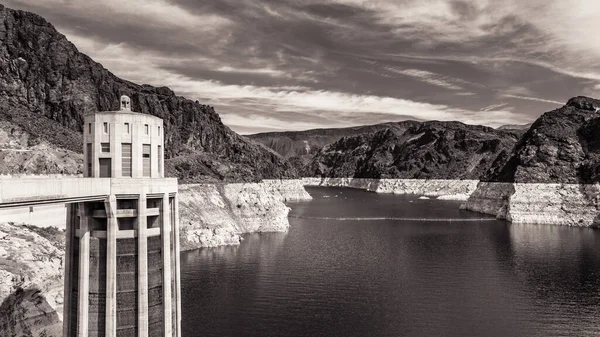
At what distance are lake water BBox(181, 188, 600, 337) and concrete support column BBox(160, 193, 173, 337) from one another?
755 inches

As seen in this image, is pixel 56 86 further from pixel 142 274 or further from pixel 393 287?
pixel 142 274

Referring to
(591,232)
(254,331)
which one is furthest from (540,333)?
(591,232)

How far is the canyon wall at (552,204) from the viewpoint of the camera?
13400 centimetres

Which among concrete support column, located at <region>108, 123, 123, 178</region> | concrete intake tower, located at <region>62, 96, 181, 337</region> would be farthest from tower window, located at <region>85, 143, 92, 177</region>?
concrete support column, located at <region>108, 123, 123, 178</region>

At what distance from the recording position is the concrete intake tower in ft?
76.3

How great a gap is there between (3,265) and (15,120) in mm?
77608

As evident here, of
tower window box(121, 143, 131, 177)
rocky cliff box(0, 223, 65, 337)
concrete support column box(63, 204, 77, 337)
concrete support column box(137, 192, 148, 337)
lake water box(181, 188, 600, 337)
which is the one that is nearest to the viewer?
concrete support column box(137, 192, 148, 337)

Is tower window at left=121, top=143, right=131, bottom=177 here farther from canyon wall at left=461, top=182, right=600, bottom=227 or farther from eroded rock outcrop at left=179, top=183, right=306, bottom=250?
canyon wall at left=461, top=182, right=600, bottom=227

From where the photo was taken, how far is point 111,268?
→ 23.1 metres

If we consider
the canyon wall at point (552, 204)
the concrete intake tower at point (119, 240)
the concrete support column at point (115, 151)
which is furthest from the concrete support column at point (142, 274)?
the canyon wall at point (552, 204)

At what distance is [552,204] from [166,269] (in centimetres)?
14671

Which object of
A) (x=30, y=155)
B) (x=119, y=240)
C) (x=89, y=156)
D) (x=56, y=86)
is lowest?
(x=119, y=240)

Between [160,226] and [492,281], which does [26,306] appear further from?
[492,281]

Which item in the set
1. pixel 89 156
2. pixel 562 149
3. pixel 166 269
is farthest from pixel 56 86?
pixel 562 149
